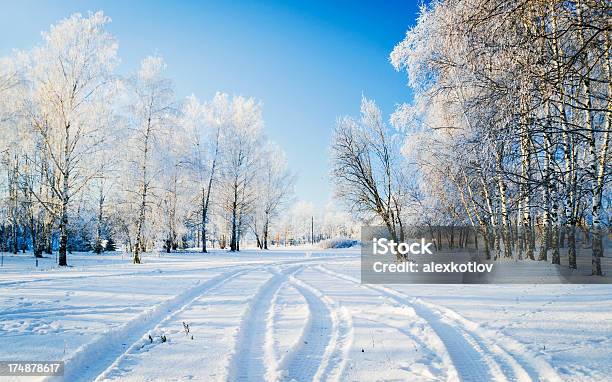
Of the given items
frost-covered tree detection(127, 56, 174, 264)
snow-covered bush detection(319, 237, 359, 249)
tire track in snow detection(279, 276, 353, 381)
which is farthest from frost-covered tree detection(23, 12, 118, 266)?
snow-covered bush detection(319, 237, 359, 249)

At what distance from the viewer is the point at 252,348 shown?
5.20 metres

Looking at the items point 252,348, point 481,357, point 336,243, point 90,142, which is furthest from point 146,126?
point 336,243

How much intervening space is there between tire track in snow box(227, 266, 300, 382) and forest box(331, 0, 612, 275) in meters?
4.92

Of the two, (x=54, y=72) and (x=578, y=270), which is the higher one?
(x=54, y=72)

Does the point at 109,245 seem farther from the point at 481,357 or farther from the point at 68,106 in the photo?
the point at 481,357

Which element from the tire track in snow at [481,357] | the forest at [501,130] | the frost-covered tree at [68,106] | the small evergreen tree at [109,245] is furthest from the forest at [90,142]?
the tire track in snow at [481,357]

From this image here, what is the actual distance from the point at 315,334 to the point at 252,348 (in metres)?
1.16

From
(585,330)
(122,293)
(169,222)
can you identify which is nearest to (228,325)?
(122,293)

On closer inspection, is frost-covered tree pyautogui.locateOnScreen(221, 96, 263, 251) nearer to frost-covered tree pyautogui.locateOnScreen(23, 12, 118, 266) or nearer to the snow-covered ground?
frost-covered tree pyautogui.locateOnScreen(23, 12, 118, 266)

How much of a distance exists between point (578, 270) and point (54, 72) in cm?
2499

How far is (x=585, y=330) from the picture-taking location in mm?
5805

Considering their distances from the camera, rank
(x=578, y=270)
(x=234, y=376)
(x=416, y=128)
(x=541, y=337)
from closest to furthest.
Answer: (x=234, y=376), (x=541, y=337), (x=578, y=270), (x=416, y=128)

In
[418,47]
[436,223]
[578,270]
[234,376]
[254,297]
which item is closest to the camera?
[234,376]

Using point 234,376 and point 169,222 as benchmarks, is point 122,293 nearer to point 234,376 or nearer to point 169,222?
point 234,376
